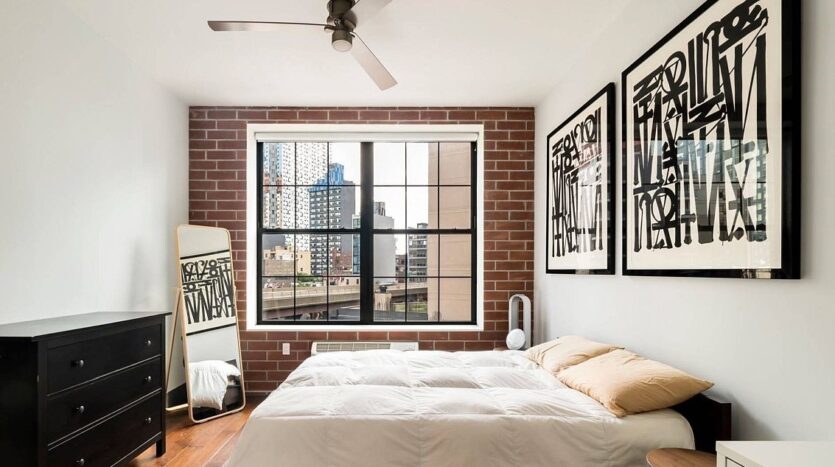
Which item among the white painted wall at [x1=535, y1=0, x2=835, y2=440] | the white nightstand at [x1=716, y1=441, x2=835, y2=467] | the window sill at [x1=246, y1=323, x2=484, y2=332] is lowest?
the window sill at [x1=246, y1=323, x2=484, y2=332]

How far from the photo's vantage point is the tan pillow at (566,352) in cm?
254

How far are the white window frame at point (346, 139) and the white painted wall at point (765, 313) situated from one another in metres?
1.74

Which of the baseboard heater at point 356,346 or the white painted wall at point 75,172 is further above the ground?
the white painted wall at point 75,172

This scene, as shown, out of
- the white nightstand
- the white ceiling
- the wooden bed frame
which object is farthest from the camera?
the white ceiling

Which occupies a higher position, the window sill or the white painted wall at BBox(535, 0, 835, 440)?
the white painted wall at BBox(535, 0, 835, 440)

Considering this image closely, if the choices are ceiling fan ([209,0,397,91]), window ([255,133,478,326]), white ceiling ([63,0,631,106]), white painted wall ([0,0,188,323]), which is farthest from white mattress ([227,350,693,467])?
window ([255,133,478,326])

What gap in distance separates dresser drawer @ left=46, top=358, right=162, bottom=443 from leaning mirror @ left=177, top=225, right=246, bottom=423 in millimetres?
825

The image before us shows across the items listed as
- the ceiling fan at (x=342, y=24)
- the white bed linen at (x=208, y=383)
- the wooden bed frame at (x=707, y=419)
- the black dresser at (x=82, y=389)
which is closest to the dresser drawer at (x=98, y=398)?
the black dresser at (x=82, y=389)

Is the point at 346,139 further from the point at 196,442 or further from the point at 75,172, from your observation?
the point at 196,442

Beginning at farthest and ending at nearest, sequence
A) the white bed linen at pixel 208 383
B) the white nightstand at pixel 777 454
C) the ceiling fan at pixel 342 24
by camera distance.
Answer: the white bed linen at pixel 208 383 → the ceiling fan at pixel 342 24 → the white nightstand at pixel 777 454

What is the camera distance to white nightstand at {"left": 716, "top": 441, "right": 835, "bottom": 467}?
1.16 m

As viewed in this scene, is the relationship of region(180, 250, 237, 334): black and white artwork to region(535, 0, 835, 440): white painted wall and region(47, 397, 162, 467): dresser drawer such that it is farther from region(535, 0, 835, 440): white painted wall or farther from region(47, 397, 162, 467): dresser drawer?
region(535, 0, 835, 440): white painted wall

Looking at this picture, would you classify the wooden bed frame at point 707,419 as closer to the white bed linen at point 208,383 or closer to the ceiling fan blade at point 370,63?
the ceiling fan blade at point 370,63

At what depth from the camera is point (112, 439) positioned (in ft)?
8.31
